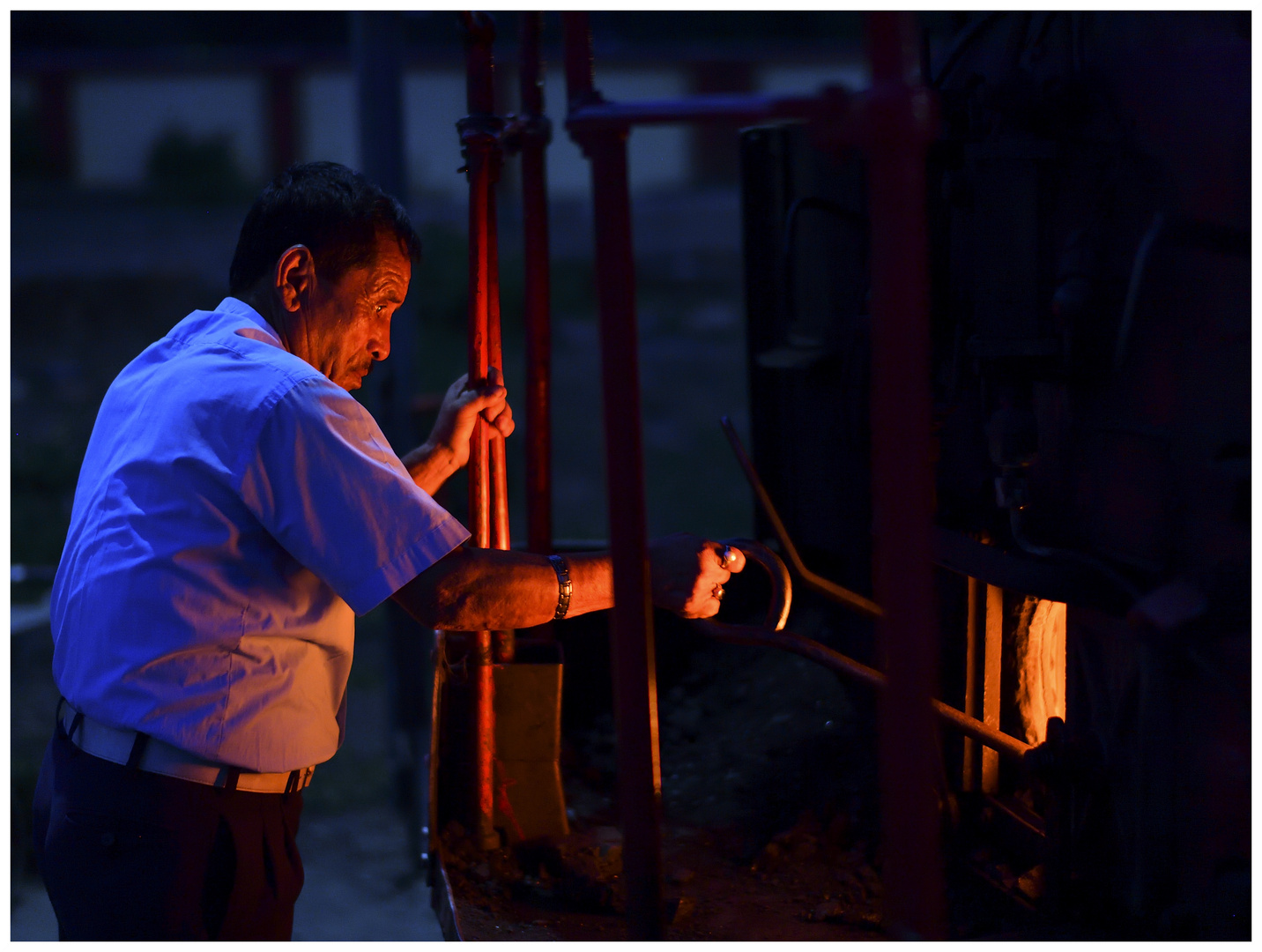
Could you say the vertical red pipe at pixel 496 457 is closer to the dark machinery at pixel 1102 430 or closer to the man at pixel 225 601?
Answer: the man at pixel 225 601

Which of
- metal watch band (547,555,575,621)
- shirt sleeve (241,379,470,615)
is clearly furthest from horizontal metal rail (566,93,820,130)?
metal watch band (547,555,575,621)

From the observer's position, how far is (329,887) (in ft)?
14.0

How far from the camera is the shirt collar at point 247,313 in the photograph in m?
1.82

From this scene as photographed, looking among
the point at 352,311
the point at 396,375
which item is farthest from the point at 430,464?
the point at 396,375

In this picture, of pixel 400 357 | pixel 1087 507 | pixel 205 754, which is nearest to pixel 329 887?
pixel 400 357

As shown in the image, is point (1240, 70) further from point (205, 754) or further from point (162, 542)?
point (205, 754)

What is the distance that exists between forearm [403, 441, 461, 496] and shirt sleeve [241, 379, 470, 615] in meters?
0.68

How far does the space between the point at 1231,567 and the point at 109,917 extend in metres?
1.89

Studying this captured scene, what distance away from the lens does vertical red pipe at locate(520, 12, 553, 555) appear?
88.6 inches

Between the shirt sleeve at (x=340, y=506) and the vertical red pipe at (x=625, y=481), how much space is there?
0.38m

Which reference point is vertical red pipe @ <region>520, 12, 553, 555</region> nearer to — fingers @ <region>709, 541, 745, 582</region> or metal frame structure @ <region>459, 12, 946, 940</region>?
fingers @ <region>709, 541, 745, 582</region>

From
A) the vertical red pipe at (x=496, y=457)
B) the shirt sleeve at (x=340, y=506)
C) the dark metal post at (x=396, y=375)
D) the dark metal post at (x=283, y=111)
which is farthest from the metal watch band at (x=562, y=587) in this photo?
the dark metal post at (x=283, y=111)

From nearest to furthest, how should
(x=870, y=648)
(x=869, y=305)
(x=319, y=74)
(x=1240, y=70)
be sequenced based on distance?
(x=1240, y=70) < (x=869, y=305) < (x=870, y=648) < (x=319, y=74)

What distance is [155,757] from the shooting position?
1663 mm
